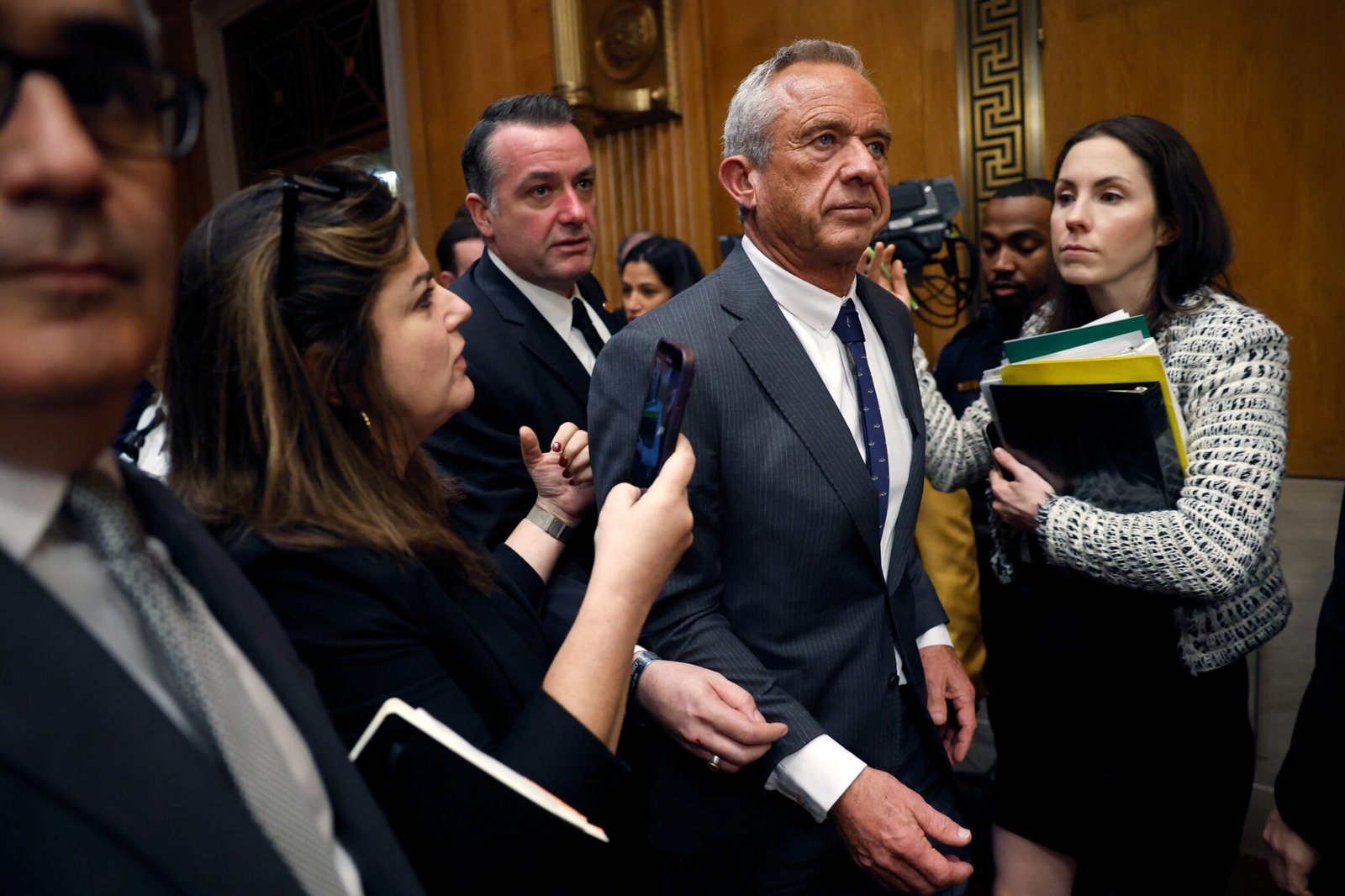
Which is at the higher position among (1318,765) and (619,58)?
(619,58)

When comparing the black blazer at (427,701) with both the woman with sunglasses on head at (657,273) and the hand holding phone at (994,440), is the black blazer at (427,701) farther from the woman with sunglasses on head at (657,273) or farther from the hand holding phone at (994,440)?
the woman with sunglasses on head at (657,273)

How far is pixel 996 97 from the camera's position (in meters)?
3.10

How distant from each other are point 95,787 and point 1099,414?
1412 mm

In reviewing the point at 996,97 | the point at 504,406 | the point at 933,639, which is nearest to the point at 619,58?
the point at 996,97

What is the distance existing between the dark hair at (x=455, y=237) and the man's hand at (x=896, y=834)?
257 cm

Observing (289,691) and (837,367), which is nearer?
(289,691)

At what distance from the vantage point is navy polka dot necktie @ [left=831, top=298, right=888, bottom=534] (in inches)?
56.2

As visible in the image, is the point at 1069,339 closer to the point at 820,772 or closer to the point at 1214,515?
the point at 1214,515

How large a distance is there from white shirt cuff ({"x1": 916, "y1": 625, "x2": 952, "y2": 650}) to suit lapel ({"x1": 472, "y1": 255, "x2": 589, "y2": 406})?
0.81 meters

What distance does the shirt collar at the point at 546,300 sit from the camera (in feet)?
6.73

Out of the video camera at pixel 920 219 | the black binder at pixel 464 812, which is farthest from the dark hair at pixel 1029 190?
the black binder at pixel 464 812

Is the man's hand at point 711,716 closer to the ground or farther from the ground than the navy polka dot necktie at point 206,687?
closer to the ground

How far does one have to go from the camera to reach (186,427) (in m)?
0.96

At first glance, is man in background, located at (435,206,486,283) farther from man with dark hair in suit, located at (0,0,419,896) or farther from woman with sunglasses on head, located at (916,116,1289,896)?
man with dark hair in suit, located at (0,0,419,896)
